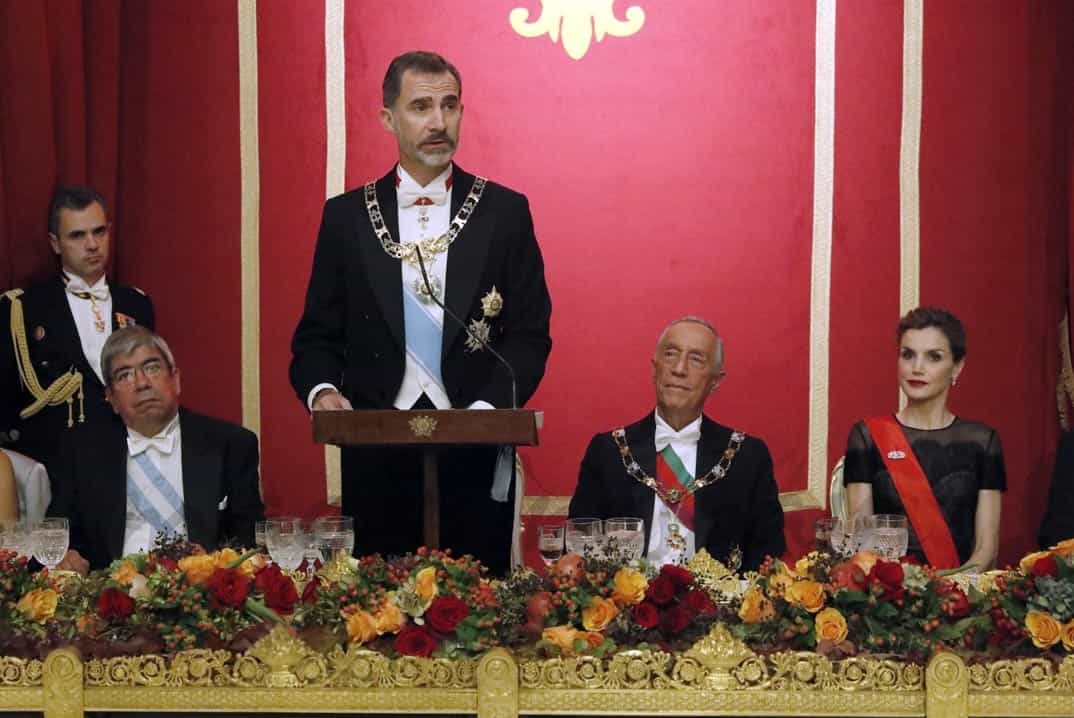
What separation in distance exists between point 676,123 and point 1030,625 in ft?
8.49

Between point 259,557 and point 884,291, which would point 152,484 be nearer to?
point 259,557

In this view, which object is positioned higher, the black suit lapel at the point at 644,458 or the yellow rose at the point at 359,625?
the black suit lapel at the point at 644,458

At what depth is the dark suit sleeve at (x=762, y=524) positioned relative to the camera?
3.53 meters

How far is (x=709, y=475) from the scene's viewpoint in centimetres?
356

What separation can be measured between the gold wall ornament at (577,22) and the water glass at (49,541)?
241cm

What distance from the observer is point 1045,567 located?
8.27 feet

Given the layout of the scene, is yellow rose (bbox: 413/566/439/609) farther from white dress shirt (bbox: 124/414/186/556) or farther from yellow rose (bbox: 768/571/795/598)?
white dress shirt (bbox: 124/414/186/556)

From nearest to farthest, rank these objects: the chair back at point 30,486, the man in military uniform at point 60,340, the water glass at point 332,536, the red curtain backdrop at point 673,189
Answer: the water glass at point 332,536
the chair back at point 30,486
the man in military uniform at point 60,340
the red curtain backdrop at point 673,189

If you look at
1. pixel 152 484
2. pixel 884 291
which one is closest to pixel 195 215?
pixel 152 484

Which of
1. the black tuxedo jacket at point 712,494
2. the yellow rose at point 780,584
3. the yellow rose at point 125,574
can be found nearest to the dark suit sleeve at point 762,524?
the black tuxedo jacket at point 712,494

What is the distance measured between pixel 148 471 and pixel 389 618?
3.88 ft

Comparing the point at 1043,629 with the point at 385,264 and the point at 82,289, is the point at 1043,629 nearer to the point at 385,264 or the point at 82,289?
the point at 385,264

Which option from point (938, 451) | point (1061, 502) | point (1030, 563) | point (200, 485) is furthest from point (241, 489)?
point (1061, 502)

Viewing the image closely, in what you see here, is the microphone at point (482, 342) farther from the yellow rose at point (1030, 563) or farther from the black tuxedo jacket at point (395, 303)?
the yellow rose at point (1030, 563)
